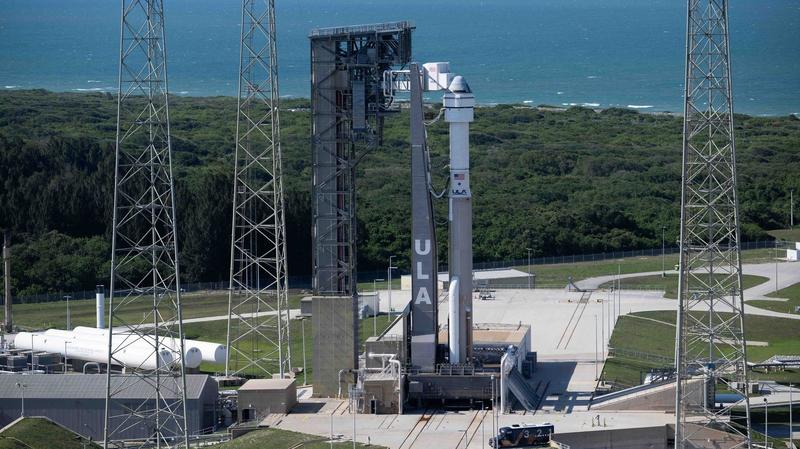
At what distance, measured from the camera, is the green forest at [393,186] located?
311ft

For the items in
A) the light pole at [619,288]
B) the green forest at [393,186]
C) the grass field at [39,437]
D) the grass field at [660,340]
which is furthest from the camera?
the green forest at [393,186]

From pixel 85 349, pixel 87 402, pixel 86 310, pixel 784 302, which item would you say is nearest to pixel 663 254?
pixel 784 302

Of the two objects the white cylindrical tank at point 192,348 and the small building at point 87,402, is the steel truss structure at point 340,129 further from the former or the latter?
the white cylindrical tank at point 192,348

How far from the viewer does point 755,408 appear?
196 ft

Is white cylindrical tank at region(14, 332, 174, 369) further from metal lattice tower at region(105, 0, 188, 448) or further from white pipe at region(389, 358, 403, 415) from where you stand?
white pipe at region(389, 358, 403, 415)

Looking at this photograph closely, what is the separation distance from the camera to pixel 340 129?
59.9 m

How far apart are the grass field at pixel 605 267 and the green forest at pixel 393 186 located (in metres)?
3.91

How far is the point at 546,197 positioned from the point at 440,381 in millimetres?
65787

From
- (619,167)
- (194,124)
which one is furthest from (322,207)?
(194,124)

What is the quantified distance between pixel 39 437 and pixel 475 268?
46.4m

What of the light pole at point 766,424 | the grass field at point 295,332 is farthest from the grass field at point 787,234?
the light pole at point 766,424

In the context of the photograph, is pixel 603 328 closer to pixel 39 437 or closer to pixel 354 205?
pixel 354 205

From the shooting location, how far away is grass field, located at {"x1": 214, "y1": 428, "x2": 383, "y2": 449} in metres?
52.1

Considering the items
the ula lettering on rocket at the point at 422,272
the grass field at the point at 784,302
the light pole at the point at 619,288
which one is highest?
the ula lettering on rocket at the point at 422,272
